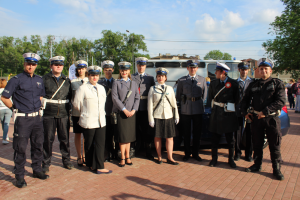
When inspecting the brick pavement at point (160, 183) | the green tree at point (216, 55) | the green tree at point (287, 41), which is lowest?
the brick pavement at point (160, 183)

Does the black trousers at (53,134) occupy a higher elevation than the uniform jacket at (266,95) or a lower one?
lower

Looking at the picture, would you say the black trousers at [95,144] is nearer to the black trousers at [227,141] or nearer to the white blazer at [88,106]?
the white blazer at [88,106]

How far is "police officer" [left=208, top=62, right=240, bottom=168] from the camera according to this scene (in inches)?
166

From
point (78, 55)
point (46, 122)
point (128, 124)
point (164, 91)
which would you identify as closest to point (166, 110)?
point (164, 91)

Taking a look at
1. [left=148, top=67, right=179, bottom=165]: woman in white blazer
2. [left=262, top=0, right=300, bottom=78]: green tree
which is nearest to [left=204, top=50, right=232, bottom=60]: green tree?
[left=262, top=0, right=300, bottom=78]: green tree

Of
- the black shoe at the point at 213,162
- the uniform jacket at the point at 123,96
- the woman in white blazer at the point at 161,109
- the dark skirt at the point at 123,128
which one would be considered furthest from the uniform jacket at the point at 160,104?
the black shoe at the point at 213,162

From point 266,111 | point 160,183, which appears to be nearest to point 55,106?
point 160,183

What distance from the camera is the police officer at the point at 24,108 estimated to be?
11.5 feet

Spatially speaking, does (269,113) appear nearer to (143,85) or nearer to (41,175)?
(143,85)

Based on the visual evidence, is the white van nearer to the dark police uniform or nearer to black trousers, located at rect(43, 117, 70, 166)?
the dark police uniform

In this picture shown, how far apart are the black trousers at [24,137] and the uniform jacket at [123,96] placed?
136 cm

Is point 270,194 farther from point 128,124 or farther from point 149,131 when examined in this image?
point 128,124

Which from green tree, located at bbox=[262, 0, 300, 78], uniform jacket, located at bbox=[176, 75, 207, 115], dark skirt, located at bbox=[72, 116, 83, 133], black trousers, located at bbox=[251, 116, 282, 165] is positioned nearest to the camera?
black trousers, located at bbox=[251, 116, 282, 165]

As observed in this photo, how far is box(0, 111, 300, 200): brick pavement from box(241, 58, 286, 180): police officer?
1.14 feet
